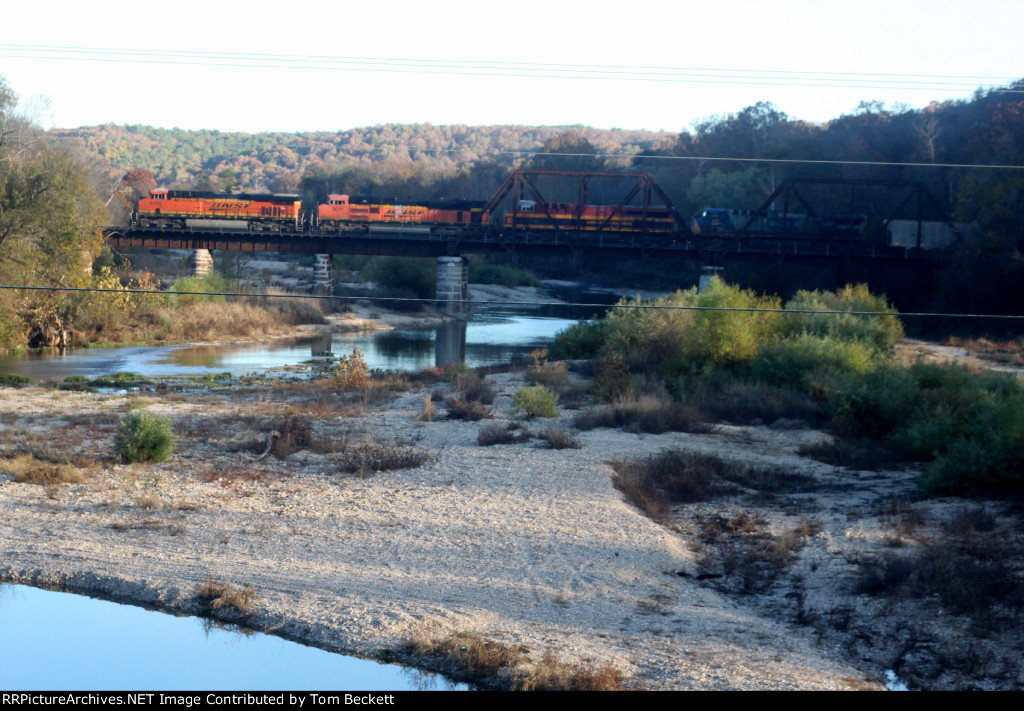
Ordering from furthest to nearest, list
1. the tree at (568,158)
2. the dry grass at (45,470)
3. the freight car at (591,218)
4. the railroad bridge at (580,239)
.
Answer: the tree at (568,158) → the freight car at (591,218) → the railroad bridge at (580,239) → the dry grass at (45,470)

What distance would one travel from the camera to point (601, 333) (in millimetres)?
44188

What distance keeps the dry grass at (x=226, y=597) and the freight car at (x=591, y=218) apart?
2383 inches

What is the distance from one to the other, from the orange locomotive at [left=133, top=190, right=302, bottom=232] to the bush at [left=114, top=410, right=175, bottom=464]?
54.2 meters

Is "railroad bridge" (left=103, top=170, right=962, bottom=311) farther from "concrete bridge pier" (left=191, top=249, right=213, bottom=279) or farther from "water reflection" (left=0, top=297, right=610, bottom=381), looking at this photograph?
"water reflection" (left=0, top=297, right=610, bottom=381)

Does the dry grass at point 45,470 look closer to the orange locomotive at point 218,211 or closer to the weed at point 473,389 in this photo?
the weed at point 473,389

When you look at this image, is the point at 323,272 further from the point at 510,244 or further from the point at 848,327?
the point at 848,327

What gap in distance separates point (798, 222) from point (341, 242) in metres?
36.7

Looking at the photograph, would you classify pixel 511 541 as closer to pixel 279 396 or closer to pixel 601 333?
pixel 279 396

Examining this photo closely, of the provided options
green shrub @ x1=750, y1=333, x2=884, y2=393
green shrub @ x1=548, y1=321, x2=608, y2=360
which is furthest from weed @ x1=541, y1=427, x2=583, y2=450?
green shrub @ x1=548, y1=321, x2=608, y2=360

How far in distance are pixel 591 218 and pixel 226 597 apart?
214 feet

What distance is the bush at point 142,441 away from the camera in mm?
20250

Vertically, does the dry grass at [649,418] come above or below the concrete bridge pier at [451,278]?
below

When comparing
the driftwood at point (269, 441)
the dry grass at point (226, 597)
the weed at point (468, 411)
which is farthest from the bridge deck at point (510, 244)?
the dry grass at point (226, 597)

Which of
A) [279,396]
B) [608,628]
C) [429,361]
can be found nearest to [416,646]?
[608,628]
